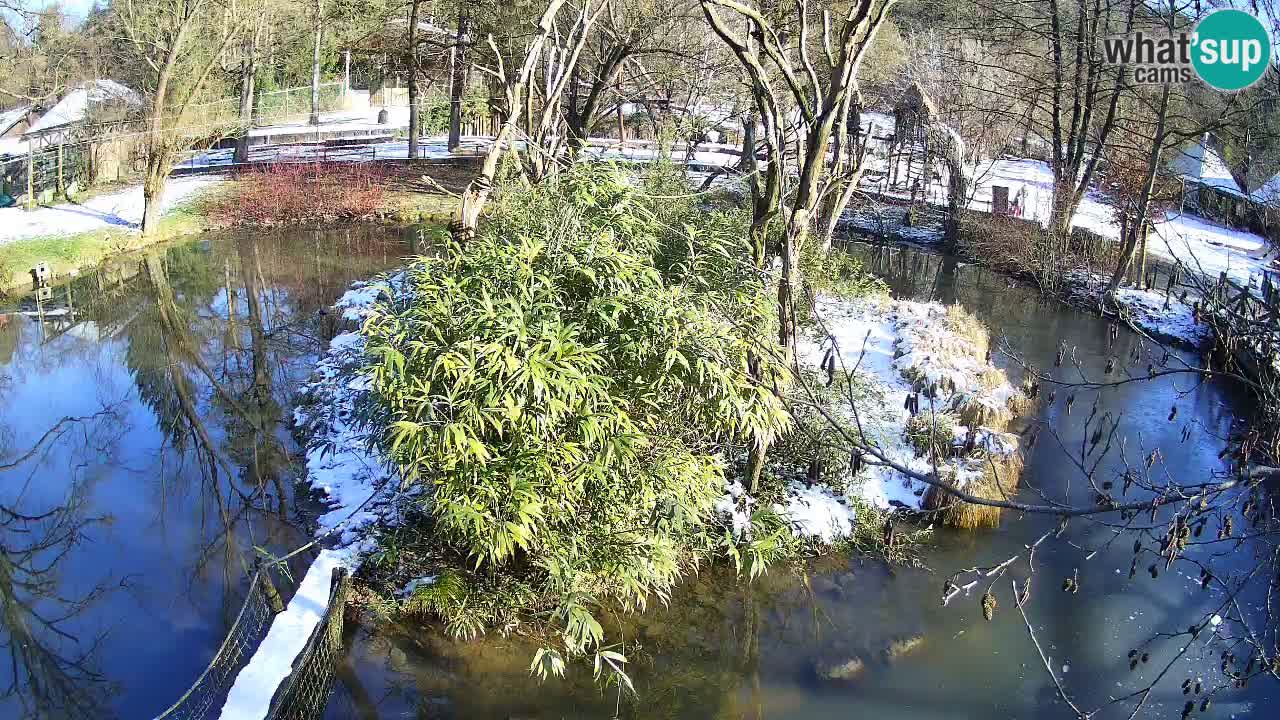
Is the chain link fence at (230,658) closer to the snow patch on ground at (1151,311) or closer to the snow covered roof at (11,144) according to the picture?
the snow patch on ground at (1151,311)

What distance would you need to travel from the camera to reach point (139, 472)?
912cm

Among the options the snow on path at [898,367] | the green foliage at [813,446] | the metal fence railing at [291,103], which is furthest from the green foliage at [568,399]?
the metal fence railing at [291,103]

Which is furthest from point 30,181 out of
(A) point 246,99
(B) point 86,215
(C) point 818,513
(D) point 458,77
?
(C) point 818,513

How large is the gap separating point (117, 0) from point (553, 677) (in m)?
20.3

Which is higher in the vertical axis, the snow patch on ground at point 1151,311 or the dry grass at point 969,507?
the snow patch on ground at point 1151,311

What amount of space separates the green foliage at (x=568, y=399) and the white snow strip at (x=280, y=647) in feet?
2.71

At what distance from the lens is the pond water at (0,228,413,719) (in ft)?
21.7

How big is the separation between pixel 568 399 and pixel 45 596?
4432 mm

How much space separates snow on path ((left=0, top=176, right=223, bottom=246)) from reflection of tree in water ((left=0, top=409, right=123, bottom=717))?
26.0 feet

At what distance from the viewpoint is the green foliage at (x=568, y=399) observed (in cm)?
601

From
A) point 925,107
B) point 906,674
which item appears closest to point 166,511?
point 906,674

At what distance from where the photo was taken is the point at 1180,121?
1925 centimetres

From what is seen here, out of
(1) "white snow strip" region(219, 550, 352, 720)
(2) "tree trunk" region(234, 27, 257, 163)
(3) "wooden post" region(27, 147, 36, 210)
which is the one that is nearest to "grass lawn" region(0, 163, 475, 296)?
(3) "wooden post" region(27, 147, 36, 210)

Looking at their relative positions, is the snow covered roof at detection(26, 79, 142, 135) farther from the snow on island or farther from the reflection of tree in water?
the snow on island
